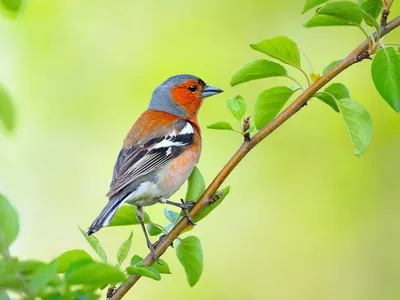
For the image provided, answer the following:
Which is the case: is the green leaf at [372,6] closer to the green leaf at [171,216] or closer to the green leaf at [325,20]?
the green leaf at [325,20]

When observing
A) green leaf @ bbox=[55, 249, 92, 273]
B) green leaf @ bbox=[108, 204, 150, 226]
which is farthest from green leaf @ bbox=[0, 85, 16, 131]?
green leaf @ bbox=[108, 204, 150, 226]

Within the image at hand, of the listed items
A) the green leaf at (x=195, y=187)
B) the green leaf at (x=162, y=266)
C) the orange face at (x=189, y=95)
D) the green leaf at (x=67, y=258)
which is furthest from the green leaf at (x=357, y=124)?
the orange face at (x=189, y=95)

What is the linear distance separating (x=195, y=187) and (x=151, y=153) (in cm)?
176

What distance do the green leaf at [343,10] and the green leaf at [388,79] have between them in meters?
0.19

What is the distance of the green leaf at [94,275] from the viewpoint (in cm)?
132

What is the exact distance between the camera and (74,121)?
7.89 metres

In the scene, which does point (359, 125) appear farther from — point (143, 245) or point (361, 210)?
point (361, 210)

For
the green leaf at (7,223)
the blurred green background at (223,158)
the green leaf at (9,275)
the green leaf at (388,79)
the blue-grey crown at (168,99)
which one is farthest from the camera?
the blurred green background at (223,158)

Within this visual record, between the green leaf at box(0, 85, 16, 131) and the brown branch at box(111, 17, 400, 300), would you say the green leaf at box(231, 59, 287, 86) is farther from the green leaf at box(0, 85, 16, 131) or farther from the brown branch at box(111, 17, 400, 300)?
the green leaf at box(0, 85, 16, 131)

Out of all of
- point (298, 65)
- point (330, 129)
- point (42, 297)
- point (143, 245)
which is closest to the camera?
point (42, 297)

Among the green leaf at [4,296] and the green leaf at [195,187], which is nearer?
the green leaf at [4,296]

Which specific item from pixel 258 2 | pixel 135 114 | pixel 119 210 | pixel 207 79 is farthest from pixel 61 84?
pixel 119 210

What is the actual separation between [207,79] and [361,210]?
8.58 ft

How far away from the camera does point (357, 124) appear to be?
2479mm
